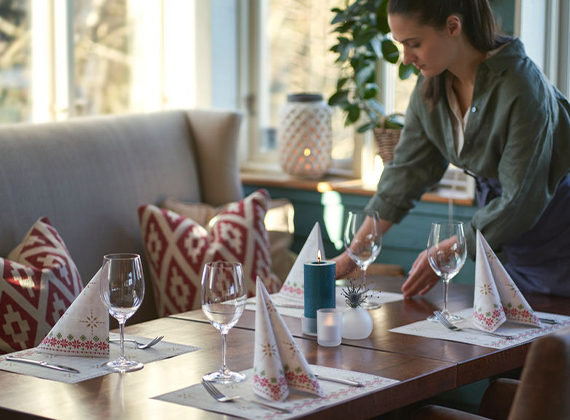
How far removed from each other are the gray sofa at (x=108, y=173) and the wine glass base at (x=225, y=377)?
1.34m

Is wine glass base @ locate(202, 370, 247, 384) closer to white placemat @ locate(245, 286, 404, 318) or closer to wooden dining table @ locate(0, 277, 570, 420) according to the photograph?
wooden dining table @ locate(0, 277, 570, 420)

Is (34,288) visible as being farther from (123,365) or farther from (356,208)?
(356,208)

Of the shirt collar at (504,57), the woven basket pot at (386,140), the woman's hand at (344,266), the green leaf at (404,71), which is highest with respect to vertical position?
the green leaf at (404,71)

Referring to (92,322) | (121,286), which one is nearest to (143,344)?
(92,322)

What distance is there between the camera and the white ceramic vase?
6.09 feet

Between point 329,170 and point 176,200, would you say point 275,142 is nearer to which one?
point 329,170

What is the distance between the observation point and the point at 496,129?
2238 millimetres

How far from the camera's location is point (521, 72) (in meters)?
A: 2.21

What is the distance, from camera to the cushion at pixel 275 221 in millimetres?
3344

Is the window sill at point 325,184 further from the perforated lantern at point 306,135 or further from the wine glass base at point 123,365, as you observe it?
the wine glass base at point 123,365

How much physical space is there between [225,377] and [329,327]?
31 centimetres

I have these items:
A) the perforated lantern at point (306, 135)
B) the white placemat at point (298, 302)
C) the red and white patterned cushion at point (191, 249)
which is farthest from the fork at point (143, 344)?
the perforated lantern at point (306, 135)

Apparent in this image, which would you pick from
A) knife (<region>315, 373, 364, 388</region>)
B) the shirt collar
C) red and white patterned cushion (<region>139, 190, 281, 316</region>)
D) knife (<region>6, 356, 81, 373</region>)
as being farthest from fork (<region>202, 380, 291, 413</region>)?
red and white patterned cushion (<region>139, 190, 281, 316</region>)

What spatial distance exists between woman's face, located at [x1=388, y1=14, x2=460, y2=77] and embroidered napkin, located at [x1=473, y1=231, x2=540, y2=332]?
515 mm
